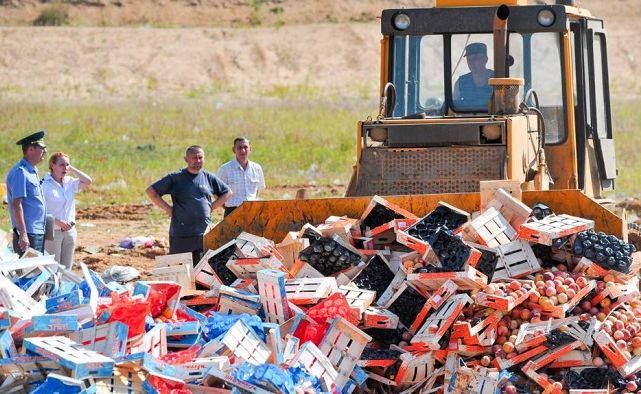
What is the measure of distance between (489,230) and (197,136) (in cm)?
1913

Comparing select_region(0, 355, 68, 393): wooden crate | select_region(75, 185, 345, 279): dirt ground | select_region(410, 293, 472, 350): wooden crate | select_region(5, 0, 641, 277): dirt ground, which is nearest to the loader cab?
select_region(410, 293, 472, 350): wooden crate

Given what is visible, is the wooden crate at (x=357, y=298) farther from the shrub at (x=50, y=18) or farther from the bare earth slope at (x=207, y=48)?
the shrub at (x=50, y=18)

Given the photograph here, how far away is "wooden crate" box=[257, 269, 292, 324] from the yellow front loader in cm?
127

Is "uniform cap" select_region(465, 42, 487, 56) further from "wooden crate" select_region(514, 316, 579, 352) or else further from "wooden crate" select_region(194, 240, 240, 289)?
"wooden crate" select_region(514, 316, 579, 352)

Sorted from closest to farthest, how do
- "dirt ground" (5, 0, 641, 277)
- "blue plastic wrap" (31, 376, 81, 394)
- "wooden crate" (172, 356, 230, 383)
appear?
"blue plastic wrap" (31, 376, 81, 394)
"wooden crate" (172, 356, 230, 383)
"dirt ground" (5, 0, 641, 277)

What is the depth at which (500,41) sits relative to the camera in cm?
955

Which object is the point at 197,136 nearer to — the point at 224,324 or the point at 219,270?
the point at 219,270

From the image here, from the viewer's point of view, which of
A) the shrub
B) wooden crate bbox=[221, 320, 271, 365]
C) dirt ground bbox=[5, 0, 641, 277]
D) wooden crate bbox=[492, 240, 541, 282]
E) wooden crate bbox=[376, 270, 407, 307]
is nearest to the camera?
wooden crate bbox=[221, 320, 271, 365]

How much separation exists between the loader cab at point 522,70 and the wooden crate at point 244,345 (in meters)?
2.31

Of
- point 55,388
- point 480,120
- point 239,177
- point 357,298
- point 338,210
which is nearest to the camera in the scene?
point 55,388

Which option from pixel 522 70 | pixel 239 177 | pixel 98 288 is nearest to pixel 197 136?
pixel 239 177

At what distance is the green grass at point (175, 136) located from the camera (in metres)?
20.6

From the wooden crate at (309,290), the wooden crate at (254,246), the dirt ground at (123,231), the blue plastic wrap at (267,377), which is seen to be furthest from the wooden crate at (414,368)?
the dirt ground at (123,231)

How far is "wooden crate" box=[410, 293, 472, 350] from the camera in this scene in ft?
25.2
